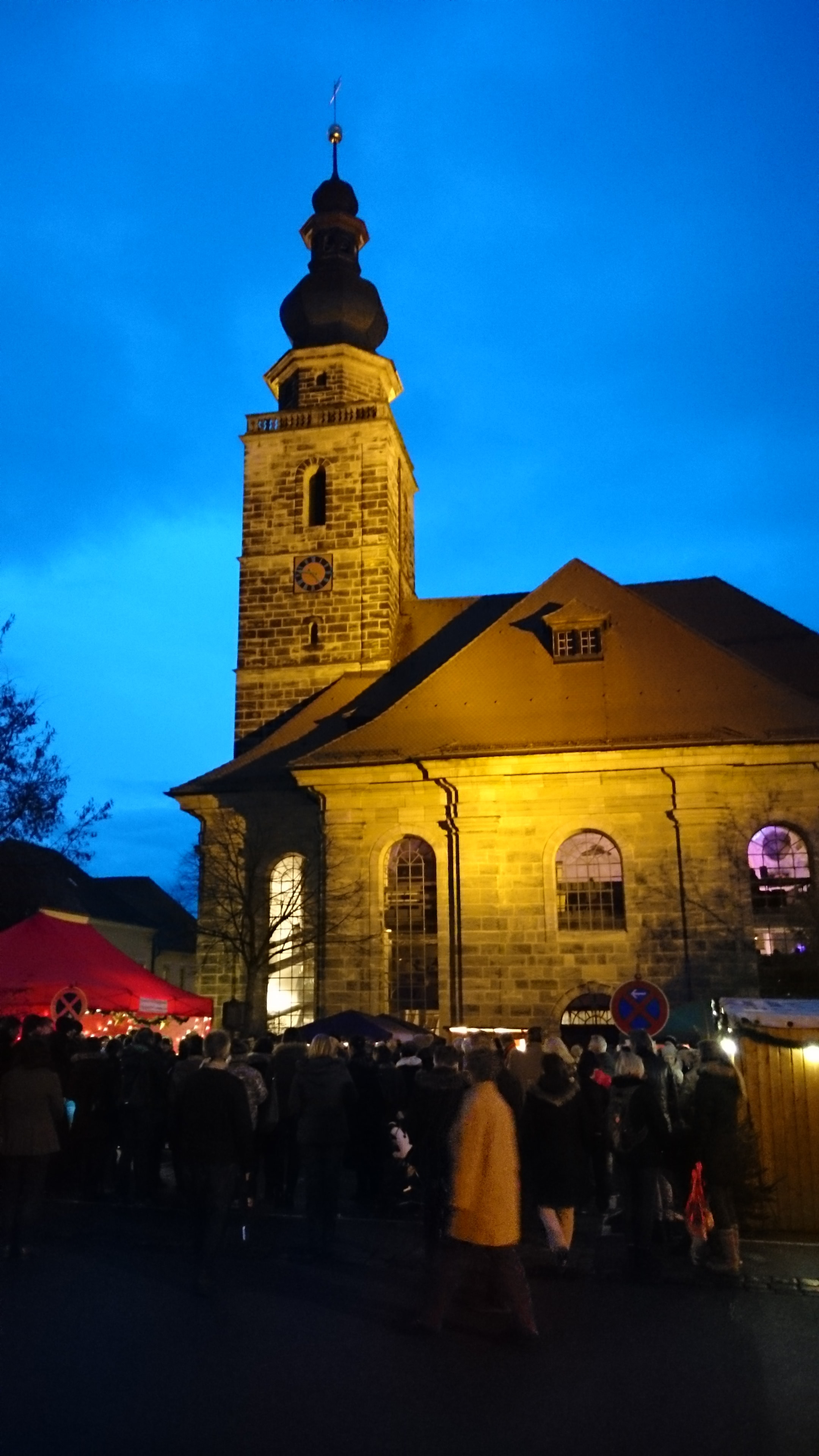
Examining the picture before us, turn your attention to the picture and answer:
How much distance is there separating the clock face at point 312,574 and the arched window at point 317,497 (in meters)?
1.29

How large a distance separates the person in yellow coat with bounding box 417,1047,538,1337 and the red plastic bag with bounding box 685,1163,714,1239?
9.35 feet

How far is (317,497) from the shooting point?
3250 centimetres

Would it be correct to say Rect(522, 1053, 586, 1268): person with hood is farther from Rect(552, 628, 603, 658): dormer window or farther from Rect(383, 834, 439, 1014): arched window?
Rect(552, 628, 603, 658): dormer window

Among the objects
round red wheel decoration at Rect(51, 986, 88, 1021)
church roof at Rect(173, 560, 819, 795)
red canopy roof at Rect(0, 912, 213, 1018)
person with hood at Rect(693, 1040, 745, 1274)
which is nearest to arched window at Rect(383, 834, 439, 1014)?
church roof at Rect(173, 560, 819, 795)

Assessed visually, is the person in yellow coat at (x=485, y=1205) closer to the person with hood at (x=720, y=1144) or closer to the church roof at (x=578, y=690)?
the person with hood at (x=720, y=1144)

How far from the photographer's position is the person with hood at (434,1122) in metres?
8.27

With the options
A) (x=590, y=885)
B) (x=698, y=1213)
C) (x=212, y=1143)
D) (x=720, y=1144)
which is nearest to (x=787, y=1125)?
(x=698, y=1213)

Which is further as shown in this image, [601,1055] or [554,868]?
[554,868]

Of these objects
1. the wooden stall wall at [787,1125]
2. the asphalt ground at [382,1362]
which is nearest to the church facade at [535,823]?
the wooden stall wall at [787,1125]

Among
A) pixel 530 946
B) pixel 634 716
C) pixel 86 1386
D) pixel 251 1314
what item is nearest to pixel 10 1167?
pixel 251 1314

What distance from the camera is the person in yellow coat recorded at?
6660 mm

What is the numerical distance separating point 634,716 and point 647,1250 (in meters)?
16.1

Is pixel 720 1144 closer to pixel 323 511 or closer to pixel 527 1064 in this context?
pixel 527 1064

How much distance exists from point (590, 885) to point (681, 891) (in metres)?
1.88
